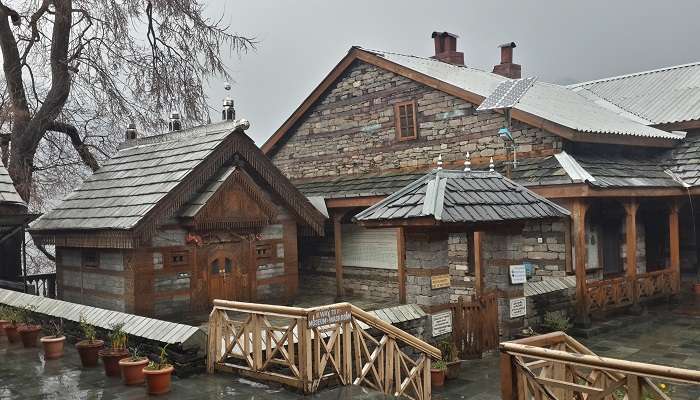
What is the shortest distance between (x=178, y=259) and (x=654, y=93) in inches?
633

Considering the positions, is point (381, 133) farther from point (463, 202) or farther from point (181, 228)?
point (463, 202)

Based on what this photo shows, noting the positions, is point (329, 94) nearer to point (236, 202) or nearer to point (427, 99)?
point (427, 99)

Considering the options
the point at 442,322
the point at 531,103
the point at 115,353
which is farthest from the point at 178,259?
the point at 531,103

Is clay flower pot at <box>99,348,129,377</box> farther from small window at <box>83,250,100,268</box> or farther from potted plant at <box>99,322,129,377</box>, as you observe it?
small window at <box>83,250,100,268</box>

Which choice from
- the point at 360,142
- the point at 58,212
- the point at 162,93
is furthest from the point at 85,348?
the point at 360,142

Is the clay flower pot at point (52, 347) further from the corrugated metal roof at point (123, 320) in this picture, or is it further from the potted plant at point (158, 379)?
the potted plant at point (158, 379)

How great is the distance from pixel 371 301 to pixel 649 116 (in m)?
10.3

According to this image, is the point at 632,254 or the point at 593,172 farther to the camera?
the point at 632,254

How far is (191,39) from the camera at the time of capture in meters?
17.3

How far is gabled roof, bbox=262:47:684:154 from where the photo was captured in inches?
548

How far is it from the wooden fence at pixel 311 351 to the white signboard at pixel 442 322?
1258 millimetres

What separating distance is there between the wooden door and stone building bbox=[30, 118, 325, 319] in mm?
20

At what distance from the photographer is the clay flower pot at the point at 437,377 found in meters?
8.79

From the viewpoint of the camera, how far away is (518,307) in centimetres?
1079
